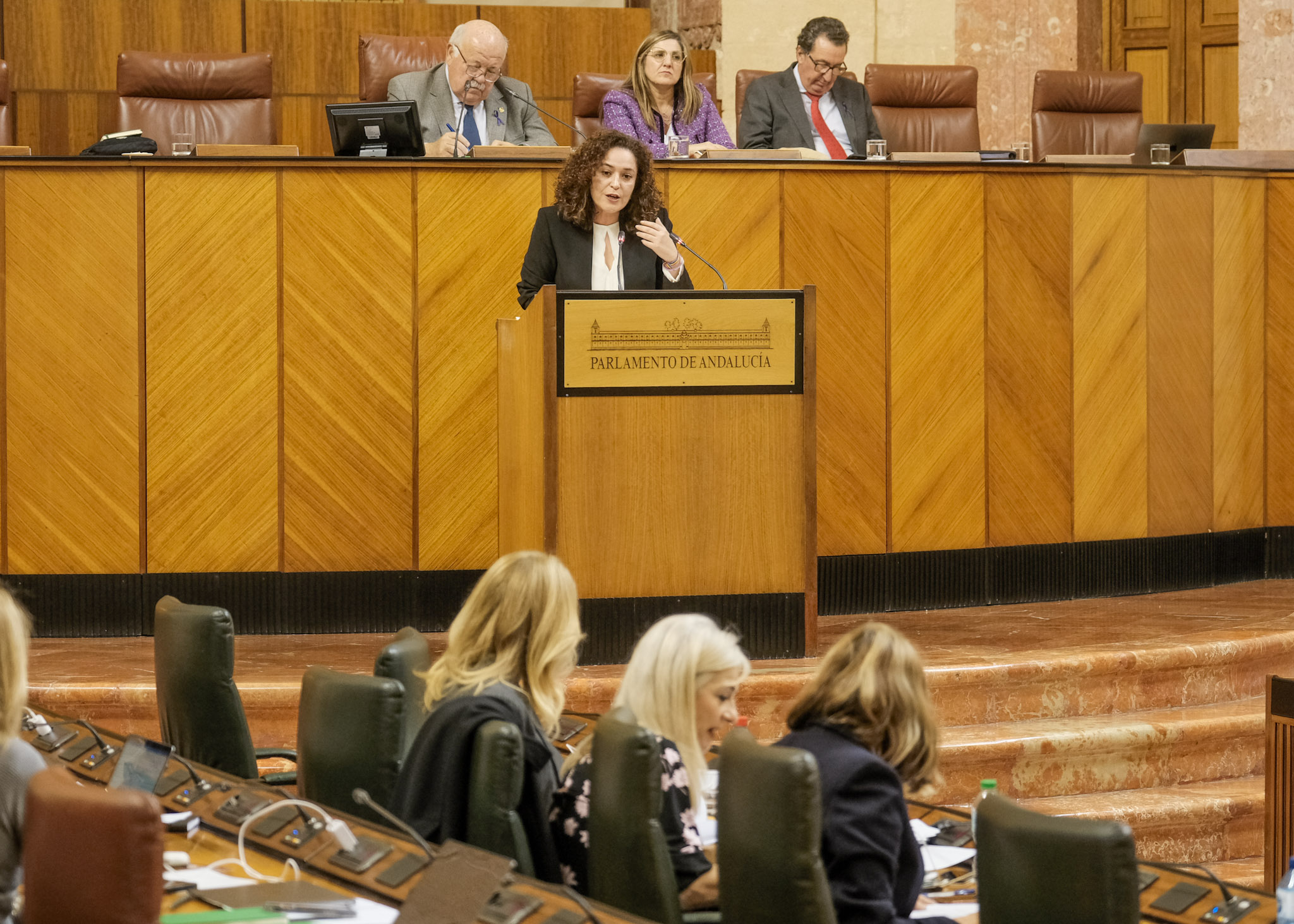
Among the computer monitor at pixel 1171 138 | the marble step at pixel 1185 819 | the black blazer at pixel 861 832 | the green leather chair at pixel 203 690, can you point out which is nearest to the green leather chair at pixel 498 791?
the black blazer at pixel 861 832

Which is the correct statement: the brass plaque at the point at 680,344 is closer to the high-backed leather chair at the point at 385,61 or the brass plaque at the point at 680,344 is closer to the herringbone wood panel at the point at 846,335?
the herringbone wood panel at the point at 846,335

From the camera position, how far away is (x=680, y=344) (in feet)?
13.2

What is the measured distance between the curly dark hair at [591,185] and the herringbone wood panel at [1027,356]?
4.36 feet

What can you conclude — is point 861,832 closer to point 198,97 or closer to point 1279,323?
point 1279,323

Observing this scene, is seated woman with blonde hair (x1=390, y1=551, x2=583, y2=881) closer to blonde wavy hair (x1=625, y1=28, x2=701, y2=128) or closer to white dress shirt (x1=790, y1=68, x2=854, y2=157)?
blonde wavy hair (x1=625, y1=28, x2=701, y2=128)

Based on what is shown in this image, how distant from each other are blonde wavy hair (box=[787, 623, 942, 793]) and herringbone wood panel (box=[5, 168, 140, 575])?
307cm

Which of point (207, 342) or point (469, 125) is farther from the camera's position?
point (469, 125)

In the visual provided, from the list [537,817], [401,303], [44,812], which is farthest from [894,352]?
[44,812]

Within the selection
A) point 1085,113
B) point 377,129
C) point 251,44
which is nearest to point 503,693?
point 377,129

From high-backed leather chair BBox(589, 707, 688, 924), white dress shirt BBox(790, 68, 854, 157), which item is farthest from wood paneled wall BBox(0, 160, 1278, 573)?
high-backed leather chair BBox(589, 707, 688, 924)

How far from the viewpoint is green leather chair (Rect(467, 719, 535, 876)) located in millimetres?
2354

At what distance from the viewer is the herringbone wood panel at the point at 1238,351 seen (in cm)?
562

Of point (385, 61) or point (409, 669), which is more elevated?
point (385, 61)

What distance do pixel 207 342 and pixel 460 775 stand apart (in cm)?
272
